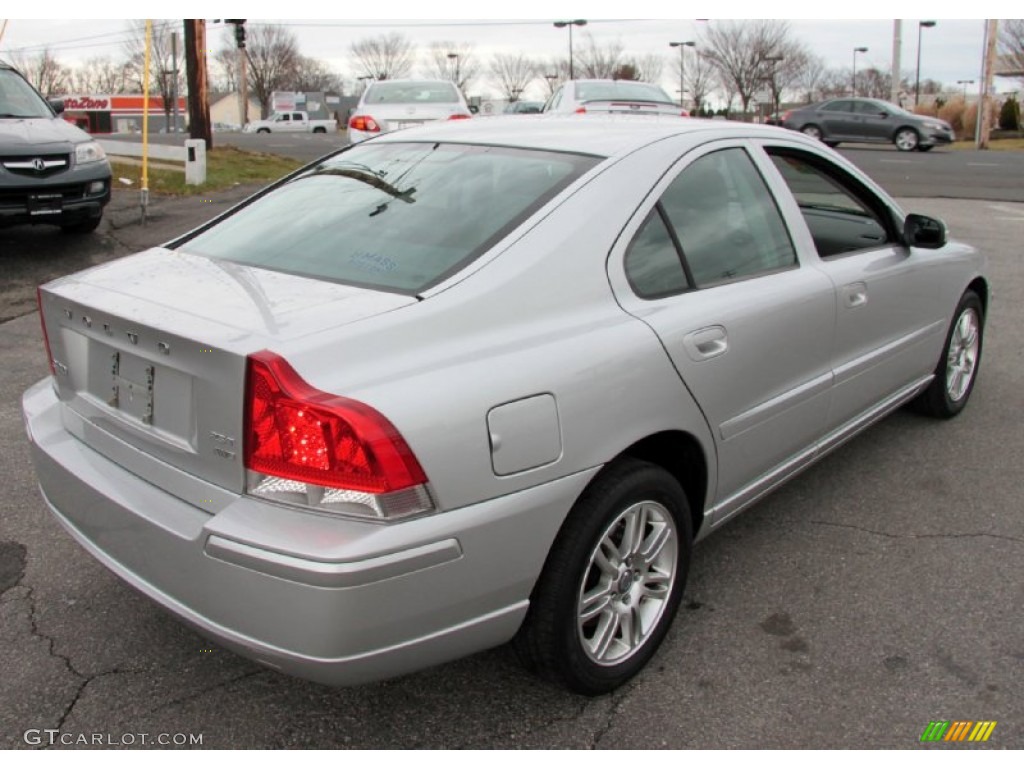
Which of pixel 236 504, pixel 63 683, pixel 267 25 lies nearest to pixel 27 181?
pixel 63 683

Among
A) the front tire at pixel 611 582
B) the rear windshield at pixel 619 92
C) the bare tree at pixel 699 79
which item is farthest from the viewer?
the bare tree at pixel 699 79

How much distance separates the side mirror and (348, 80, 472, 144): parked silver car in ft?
31.8

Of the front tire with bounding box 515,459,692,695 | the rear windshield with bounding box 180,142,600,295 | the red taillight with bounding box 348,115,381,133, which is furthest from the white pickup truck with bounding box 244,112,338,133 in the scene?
the front tire with bounding box 515,459,692,695

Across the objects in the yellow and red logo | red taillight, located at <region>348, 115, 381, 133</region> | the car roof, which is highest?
red taillight, located at <region>348, 115, 381, 133</region>

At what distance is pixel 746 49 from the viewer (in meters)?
61.2

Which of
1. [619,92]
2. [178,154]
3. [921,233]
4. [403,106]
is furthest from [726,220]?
[178,154]

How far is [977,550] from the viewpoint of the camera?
3586 mm

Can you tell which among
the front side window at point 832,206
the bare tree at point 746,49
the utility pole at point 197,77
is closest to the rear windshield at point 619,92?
the utility pole at point 197,77

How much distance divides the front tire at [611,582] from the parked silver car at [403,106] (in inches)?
431

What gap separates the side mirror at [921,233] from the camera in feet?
13.4

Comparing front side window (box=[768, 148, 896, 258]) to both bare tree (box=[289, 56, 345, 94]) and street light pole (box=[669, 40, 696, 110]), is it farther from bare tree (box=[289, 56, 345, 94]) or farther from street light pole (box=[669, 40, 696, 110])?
bare tree (box=[289, 56, 345, 94])

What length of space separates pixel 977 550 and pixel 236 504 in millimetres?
2757

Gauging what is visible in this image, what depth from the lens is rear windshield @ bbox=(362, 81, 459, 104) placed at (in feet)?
45.8

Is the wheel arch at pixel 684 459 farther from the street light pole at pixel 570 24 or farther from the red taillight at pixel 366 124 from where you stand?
the street light pole at pixel 570 24
